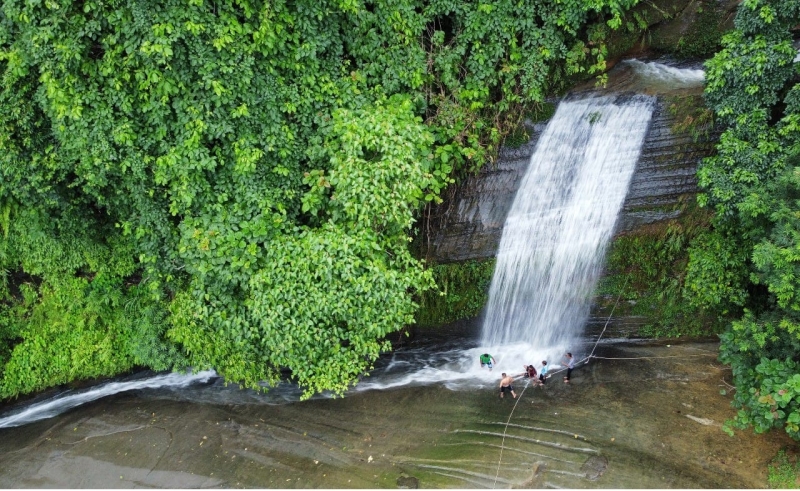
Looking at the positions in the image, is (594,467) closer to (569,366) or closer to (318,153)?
(569,366)

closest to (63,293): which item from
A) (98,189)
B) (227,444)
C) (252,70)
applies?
(98,189)

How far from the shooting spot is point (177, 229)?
9188mm

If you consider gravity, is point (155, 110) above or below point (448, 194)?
above

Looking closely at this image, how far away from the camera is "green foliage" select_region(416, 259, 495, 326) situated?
10.6 metres

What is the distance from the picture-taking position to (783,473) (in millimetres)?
7438

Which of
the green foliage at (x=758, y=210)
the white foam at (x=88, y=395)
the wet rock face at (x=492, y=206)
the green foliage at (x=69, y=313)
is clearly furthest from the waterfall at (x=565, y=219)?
the green foliage at (x=69, y=313)

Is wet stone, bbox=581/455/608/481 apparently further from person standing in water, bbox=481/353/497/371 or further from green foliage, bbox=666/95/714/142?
green foliage, bbox=666/95/714/142

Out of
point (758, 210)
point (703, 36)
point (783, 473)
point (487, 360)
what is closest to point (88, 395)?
point (487, 360)

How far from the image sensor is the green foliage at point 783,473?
732cm

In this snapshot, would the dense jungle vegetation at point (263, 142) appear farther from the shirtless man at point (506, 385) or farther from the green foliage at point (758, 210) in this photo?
the green foliage at point (758, 210)

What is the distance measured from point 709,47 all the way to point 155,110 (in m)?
10.7

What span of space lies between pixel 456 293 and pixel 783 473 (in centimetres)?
601

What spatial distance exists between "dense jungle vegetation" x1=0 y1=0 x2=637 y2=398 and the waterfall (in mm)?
1007

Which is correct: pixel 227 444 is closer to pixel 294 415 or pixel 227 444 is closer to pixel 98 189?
pixel 294 415
